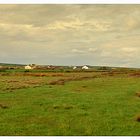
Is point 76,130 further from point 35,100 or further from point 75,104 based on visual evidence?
point 35,100

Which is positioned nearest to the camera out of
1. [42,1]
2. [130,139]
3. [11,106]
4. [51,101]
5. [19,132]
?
[130,139]

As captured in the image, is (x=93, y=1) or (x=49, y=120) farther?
(x=49, y=120)

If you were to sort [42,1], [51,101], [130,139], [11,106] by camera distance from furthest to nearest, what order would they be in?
[51,101] < [11,106] < [42,1] < [130,139]

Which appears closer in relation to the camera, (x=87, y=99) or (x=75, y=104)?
(x=75, y=104)

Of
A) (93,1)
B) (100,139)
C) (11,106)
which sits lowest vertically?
(100,139)

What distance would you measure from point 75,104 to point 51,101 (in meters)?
1.66

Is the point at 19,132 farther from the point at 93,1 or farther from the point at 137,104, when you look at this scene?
the point at 137,104

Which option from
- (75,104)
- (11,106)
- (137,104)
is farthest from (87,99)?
(11,106)

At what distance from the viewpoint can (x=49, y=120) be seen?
13.9m

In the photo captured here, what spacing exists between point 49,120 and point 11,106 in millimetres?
3979

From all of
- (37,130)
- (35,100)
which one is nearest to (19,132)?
(37,130)

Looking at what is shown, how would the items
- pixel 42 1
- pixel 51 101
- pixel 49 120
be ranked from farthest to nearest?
pixel 51 101
pixel 49 120
pixel 42 1

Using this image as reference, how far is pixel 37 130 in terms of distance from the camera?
12172 millimetres

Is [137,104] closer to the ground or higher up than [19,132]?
higher up
